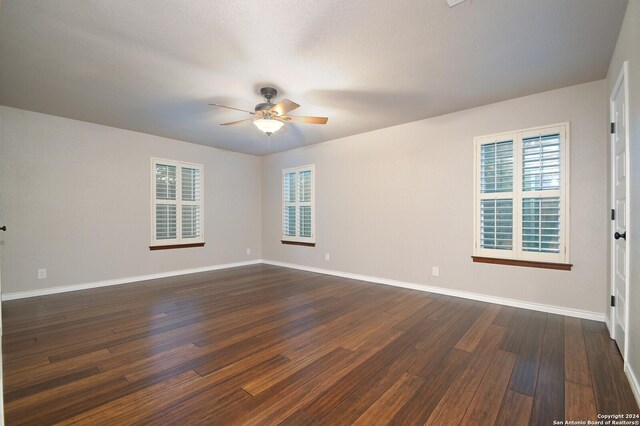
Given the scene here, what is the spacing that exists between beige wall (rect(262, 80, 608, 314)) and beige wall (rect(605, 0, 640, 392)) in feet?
4.15

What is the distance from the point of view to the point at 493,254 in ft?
12.2

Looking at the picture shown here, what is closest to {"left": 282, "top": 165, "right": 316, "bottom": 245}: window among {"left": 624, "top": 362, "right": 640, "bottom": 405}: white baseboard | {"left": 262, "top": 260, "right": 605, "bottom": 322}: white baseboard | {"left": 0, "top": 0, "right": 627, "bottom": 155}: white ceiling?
{"left": 262, "top": 260, "right": 605, "bottom": 322}: white baseboard

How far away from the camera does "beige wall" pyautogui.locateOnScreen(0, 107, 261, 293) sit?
3926mm

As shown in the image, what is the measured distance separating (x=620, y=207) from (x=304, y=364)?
9.18 ft

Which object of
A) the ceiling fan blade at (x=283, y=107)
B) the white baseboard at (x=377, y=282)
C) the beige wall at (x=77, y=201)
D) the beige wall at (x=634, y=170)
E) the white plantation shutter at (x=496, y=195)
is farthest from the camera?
the beige wall at (x=77, y=201)

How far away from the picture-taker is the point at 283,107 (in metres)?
3.01

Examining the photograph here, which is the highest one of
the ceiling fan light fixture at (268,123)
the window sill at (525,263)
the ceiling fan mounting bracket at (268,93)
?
the ceiling fan mounting bracket at (268,93)

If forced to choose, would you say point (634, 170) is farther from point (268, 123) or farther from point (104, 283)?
point (104, 283)

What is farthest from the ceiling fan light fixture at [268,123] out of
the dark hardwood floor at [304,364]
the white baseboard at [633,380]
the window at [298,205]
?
the white baseboard at [633,380]

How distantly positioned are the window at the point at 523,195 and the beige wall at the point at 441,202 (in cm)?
9

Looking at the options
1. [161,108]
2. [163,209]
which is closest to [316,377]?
[161,108]

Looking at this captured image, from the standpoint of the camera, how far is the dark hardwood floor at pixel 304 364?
1727 millimetres

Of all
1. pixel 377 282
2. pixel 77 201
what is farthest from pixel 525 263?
pixel 77 201

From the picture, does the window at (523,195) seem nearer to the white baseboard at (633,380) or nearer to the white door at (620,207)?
the white door at (620,207)
